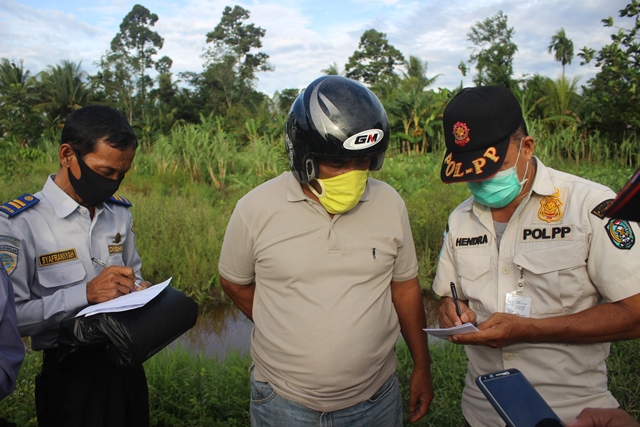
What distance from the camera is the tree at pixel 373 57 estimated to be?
1545 inches

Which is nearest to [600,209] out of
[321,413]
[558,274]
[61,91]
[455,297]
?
[558,274]

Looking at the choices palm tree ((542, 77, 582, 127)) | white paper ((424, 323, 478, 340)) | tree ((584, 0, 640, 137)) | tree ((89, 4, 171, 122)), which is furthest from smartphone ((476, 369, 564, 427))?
tree ((89, 4, 171, 122))

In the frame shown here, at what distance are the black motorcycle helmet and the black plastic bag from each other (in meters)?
0.72

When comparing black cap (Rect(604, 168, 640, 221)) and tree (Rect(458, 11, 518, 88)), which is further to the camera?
tree (Rect(458, 11, 518, 88))

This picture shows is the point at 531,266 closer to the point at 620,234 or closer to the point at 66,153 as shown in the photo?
the point at 620,234

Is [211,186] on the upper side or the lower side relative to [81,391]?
upper

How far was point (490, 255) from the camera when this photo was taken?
6.56 feet

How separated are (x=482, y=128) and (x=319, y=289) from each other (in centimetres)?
87

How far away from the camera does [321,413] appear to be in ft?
6.10

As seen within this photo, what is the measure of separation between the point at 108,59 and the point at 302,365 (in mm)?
35864

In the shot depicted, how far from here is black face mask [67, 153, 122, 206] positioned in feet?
7.16

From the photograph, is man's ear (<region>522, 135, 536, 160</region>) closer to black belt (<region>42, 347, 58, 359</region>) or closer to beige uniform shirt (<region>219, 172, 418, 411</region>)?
beige uniform shirt (<region>219, 172, 418, 411</region>)

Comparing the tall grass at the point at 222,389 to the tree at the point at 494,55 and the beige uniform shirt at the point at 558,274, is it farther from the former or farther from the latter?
the tree at the point at 494,55

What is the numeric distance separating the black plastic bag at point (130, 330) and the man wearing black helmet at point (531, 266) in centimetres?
106
